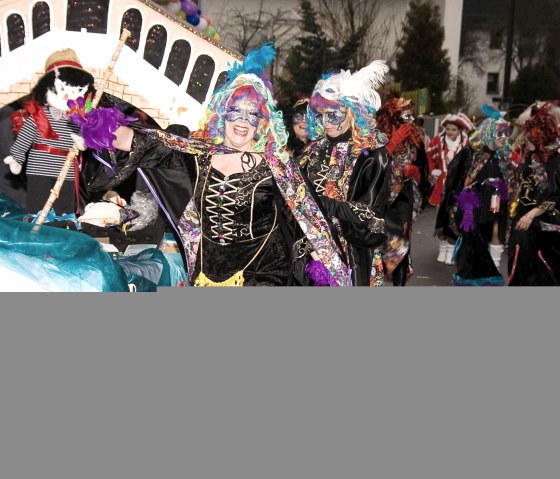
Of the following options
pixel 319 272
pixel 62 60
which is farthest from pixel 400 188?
pixel 319 272

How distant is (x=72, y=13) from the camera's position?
579 cm

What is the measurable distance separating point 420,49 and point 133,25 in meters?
18.2

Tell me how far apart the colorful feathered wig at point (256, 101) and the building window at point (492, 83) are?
35.0 m

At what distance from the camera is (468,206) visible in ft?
28.5

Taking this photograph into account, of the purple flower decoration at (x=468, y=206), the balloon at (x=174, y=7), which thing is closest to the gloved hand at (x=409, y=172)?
the purple flower decoration at (x=468, y=206)

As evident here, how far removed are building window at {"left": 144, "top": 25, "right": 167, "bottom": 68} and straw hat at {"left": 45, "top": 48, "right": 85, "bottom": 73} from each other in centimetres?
50

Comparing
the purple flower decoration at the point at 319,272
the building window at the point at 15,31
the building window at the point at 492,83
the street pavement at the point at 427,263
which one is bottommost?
the street pavement at the point at 427,263

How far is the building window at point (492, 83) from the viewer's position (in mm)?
37594

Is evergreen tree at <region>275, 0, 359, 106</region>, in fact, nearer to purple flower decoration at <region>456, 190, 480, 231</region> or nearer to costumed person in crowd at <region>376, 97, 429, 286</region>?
purple flower decoration at <region>456, 190, 480, 231</region>

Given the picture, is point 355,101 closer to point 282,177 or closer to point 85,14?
point 282,177

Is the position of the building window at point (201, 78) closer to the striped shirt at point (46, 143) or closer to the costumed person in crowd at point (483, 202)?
the striped shirt at point (46, 143)

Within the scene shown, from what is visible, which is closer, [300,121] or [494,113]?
[300,121]

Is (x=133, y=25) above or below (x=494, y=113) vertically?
above

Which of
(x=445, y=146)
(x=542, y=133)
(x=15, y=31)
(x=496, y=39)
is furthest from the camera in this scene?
(x=496, y=39)
